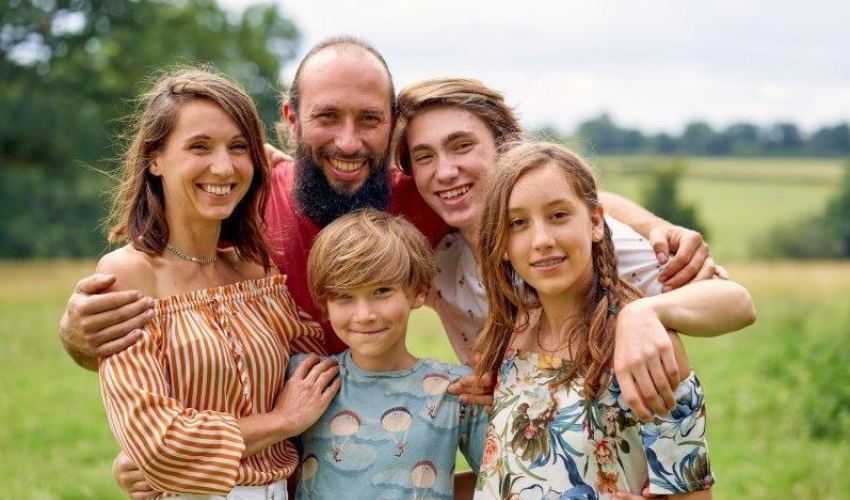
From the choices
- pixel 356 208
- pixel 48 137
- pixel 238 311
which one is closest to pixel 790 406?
pixel 356 208

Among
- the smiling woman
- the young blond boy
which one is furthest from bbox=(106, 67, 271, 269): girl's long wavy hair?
the young blond boy

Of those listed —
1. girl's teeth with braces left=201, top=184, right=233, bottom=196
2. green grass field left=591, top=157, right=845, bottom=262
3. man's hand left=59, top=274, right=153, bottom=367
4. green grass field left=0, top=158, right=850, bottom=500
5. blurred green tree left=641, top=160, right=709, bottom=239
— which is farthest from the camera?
green grass field left=591, top=157, right=845, bottom=262

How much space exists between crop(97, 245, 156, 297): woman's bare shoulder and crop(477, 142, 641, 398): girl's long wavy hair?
1050 millimetres

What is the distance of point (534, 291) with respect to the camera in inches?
130

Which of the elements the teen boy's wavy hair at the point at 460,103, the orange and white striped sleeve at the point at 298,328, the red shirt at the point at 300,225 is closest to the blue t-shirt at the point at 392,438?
the orange and white striped sleeve at the point at 298,328

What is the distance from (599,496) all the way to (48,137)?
23161mm

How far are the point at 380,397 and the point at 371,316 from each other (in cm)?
29

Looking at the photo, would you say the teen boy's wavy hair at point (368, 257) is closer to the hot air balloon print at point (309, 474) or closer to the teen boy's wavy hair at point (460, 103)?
the hot air balloon print at point (309, 474)

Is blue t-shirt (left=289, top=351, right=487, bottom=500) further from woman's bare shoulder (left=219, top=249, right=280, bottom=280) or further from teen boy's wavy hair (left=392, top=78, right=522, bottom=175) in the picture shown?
teen boy's wavy hair (left=392, top=78, right=522, bottom=175)

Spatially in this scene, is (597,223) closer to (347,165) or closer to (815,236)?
(347,165)

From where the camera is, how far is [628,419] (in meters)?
2.93

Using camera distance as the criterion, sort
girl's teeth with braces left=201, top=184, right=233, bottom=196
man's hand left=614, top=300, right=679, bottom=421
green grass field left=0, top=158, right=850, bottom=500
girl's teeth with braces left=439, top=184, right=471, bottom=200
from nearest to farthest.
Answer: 1. man's hand left=614, top=300, right=679, bottom=421
2. girl's teeth with braces left=201, top=184, right=233, bottom=196
3. girl's teeth with braces left=439, top=184, right=471, bottom=200
4. green grass field left=0, top=158, right=850, bottom=500

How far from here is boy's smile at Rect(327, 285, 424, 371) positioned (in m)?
3.29

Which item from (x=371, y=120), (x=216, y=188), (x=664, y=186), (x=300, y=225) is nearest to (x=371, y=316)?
(x=216, y=188)
